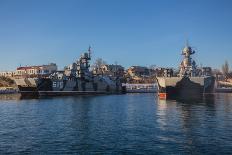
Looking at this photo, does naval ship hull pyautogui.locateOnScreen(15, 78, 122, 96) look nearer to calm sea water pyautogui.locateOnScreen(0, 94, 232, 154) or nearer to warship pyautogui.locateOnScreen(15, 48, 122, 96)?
warship pyautogui.locateOnScreen(15, 48, 122, 96)

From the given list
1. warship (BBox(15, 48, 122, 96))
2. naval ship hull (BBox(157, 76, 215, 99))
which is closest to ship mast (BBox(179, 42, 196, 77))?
naval ship hull (BBox(157, 76, 215, 99))

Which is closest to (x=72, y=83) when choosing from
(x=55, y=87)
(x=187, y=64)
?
(x=55, y=87)

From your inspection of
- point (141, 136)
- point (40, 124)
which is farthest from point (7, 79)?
point (141, 136)

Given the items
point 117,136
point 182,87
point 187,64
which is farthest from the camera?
point 187,64

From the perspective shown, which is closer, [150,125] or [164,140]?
[164,140]

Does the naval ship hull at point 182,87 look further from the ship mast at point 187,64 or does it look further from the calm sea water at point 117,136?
the calm sea water at point 117,136

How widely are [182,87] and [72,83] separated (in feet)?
152

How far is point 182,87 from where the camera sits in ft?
335

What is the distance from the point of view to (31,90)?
120 m

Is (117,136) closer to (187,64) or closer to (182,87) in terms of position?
(182,87)

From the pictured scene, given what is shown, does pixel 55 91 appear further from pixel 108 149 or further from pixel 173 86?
pixel 108 149

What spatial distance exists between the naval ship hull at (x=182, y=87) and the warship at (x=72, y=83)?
39.2 meters

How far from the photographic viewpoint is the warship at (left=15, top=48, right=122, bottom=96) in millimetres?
118875

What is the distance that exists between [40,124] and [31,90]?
80.6m
